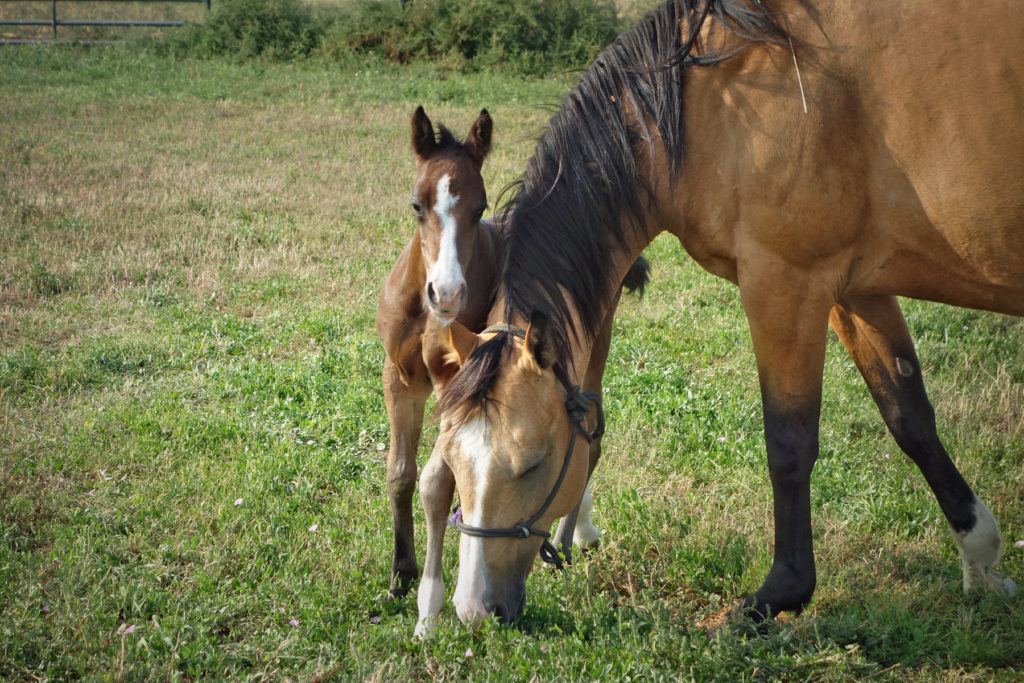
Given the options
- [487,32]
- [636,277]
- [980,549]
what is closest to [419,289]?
[636,277]

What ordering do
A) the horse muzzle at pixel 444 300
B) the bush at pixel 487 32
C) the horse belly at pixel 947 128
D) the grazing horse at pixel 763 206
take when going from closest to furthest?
the grazing horse at pixel 763 206, the horse belly at pixel 947 128, the horse muzzle at pixel 444 300, the bush at pixel 487 32

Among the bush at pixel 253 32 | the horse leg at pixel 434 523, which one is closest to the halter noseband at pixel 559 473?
the horse leg at pixel 434 523

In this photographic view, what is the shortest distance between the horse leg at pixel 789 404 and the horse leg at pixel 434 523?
1168 mm

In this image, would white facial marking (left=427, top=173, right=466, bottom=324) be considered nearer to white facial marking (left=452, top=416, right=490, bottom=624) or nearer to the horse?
the horse

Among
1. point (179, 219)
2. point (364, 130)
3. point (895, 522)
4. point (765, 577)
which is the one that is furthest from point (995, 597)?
point (364, 130)

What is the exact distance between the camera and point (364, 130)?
11836 millimetres

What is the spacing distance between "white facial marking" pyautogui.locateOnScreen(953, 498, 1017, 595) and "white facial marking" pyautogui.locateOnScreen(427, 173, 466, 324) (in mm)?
2252

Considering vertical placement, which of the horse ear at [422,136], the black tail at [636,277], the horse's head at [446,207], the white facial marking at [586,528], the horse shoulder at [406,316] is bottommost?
the white facial marking at [586,528]

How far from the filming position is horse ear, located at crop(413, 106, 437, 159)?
3.56 metres

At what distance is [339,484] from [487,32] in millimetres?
14214

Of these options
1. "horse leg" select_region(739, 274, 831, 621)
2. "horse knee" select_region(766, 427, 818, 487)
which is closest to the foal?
"horse leg" select_region(739, 274, 831, 621)

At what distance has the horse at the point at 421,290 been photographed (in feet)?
11.2

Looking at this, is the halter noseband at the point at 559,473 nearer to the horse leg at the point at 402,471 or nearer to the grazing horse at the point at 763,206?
the grazing horse at the point at 763,206

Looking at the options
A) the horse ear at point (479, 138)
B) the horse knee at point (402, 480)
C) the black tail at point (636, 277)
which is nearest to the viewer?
the horse knee at point (402, 480)
